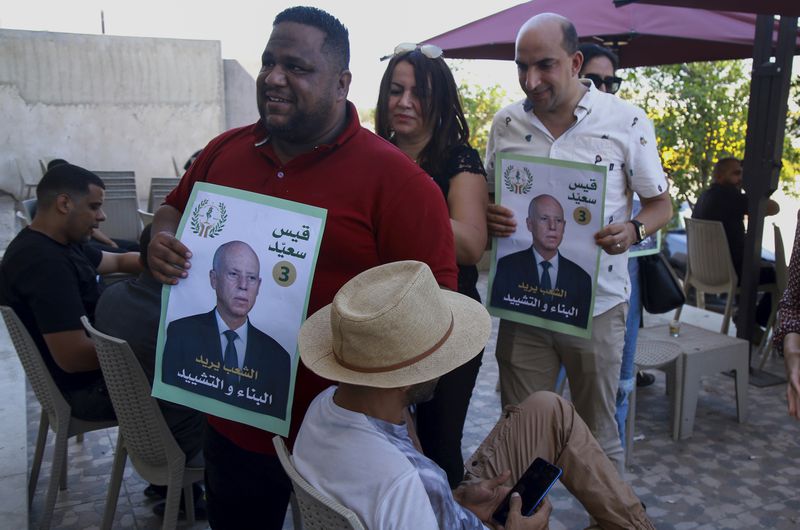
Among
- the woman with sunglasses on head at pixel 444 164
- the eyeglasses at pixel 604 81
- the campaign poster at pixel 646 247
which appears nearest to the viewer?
the woman with sunglasses on head at pixel 444 164

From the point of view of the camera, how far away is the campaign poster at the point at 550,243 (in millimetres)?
2475

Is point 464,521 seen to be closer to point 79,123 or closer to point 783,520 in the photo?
point 783,520

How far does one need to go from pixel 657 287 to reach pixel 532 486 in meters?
1.60

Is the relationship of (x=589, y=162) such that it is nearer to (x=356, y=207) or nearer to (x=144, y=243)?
(x=356, y=207)

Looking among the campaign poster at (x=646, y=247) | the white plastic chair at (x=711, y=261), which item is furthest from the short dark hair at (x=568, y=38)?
the white plastic chair at (x=711, y=261)

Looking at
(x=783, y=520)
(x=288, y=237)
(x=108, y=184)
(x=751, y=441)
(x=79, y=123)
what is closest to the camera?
(x=288, y=237)

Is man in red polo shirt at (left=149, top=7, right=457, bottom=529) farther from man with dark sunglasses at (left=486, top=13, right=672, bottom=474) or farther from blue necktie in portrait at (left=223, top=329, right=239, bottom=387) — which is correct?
man with dark sunglasses at (left=486, top=13, right=672, bottom=474)

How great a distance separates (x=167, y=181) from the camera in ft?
26.2

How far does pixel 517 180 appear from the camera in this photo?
2.56 metres

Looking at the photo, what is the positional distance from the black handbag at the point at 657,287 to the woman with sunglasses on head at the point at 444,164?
3.99 ft

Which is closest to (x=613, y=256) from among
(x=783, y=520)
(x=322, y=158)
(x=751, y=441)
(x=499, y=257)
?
(x=499, y=257)

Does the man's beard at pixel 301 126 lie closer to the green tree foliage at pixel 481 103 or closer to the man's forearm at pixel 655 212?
the man's forearm at pixel 655 212

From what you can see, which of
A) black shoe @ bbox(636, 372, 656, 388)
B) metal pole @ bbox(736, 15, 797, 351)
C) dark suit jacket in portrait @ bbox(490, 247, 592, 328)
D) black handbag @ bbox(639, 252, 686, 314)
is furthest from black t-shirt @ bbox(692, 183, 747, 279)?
dark suit jacket in portrait @ bbox(490, 247, 592, 328)

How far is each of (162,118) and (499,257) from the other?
45.6ft
